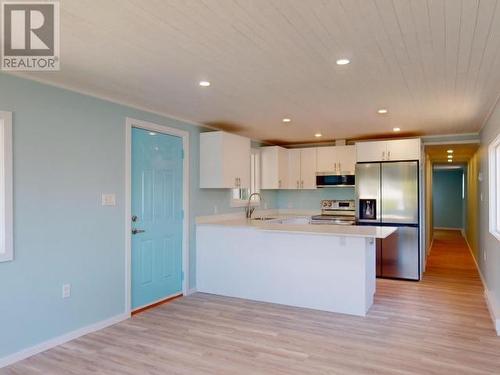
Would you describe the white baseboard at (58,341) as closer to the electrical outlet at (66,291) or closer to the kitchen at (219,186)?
the kitchen at (219,186)

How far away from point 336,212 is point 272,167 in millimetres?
1461

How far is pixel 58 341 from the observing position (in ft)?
10.9

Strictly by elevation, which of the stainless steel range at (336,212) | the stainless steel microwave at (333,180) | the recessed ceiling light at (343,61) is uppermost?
the recessed ceiling light at (343,61)

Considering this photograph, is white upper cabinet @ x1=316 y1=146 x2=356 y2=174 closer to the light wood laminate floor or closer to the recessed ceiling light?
the light wood laminate floor

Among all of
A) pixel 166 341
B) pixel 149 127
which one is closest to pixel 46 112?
pixel 149 127

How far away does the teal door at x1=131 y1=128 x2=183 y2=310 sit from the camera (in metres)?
4.21

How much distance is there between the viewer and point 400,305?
4.38m

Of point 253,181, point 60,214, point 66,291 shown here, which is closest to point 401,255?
point 253,181

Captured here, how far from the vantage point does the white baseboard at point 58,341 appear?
296 centimetres

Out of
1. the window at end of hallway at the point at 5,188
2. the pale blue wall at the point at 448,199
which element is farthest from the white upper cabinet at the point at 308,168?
the pale blue wall at the point at 448,199

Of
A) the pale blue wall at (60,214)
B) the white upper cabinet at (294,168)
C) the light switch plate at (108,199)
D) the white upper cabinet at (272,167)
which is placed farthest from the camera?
the white upper cabinet at (294,168)

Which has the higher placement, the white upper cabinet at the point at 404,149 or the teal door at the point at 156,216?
the white upper cabinet at the point at 404,149

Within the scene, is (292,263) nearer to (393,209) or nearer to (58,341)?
(393,209)

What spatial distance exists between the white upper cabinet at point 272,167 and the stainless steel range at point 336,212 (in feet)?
2.92
